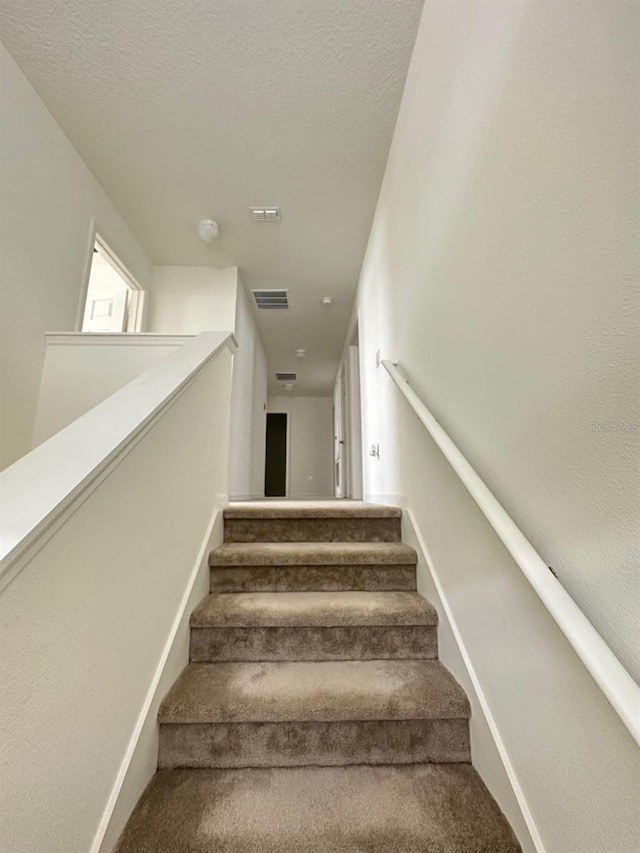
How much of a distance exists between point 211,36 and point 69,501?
7.93ft

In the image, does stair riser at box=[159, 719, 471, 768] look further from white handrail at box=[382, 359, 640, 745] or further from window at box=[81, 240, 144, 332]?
window at box=[81, 240, 144, 332]

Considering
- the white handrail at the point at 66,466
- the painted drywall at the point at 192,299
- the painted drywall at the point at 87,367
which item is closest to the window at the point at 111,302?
the painted drywall at the point at 192,299

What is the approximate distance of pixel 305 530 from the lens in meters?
1.95

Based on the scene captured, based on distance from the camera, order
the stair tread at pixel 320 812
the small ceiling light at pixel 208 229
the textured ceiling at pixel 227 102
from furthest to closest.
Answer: the small ceiling light at pixel 208 229 → the textured ceiling at pixel 227 102 → the stair tread at pixel 320 812

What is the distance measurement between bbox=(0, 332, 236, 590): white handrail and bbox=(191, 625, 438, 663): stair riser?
32.7 inches

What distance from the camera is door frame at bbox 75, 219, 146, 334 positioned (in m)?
2.63

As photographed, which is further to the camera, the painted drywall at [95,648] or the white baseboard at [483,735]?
the white baseboard at [483,735]

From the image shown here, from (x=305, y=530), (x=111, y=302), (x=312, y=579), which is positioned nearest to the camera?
(x=312, y=579)

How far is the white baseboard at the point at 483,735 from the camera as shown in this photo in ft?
2.79

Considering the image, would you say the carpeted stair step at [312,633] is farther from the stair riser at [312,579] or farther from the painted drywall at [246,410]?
the painted drywall at [246,410]

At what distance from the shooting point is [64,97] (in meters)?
2.19

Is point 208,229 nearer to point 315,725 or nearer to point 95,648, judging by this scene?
point 95,648

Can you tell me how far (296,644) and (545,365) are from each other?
4.03 feet

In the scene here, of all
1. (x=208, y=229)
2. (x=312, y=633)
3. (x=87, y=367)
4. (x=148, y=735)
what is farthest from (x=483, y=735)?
(x=208, y=229)
